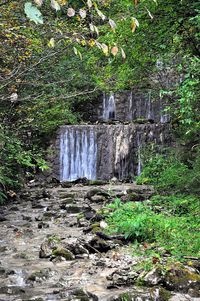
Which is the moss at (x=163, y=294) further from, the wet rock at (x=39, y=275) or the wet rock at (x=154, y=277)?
the wet rock at (x=39, y=275)

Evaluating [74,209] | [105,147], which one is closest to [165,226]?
[74,209]

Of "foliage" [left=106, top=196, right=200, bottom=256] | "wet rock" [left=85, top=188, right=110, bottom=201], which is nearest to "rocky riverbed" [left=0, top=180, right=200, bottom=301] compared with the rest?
"foliage" [left=106, top=196, right=200, bottom=256]

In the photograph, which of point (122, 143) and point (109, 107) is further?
point (109, 107)

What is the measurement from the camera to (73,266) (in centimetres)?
603

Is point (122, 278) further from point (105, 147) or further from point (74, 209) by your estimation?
point (105, 147)

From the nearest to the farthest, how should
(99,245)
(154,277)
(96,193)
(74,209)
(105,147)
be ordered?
(154,277) → (99,245) → (74,209) → (96,193) → (105,147)

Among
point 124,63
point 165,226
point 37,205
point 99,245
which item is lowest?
point 37,205

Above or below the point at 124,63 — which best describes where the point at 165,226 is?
below

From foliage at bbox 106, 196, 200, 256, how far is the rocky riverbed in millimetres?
299

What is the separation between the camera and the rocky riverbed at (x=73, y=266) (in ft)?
15.5

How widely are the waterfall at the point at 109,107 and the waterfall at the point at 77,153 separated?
416cm

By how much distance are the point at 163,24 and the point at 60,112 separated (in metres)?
11.5

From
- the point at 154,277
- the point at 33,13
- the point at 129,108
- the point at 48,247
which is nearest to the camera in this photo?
the point at 33,13

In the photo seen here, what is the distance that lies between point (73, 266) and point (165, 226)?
183cm
